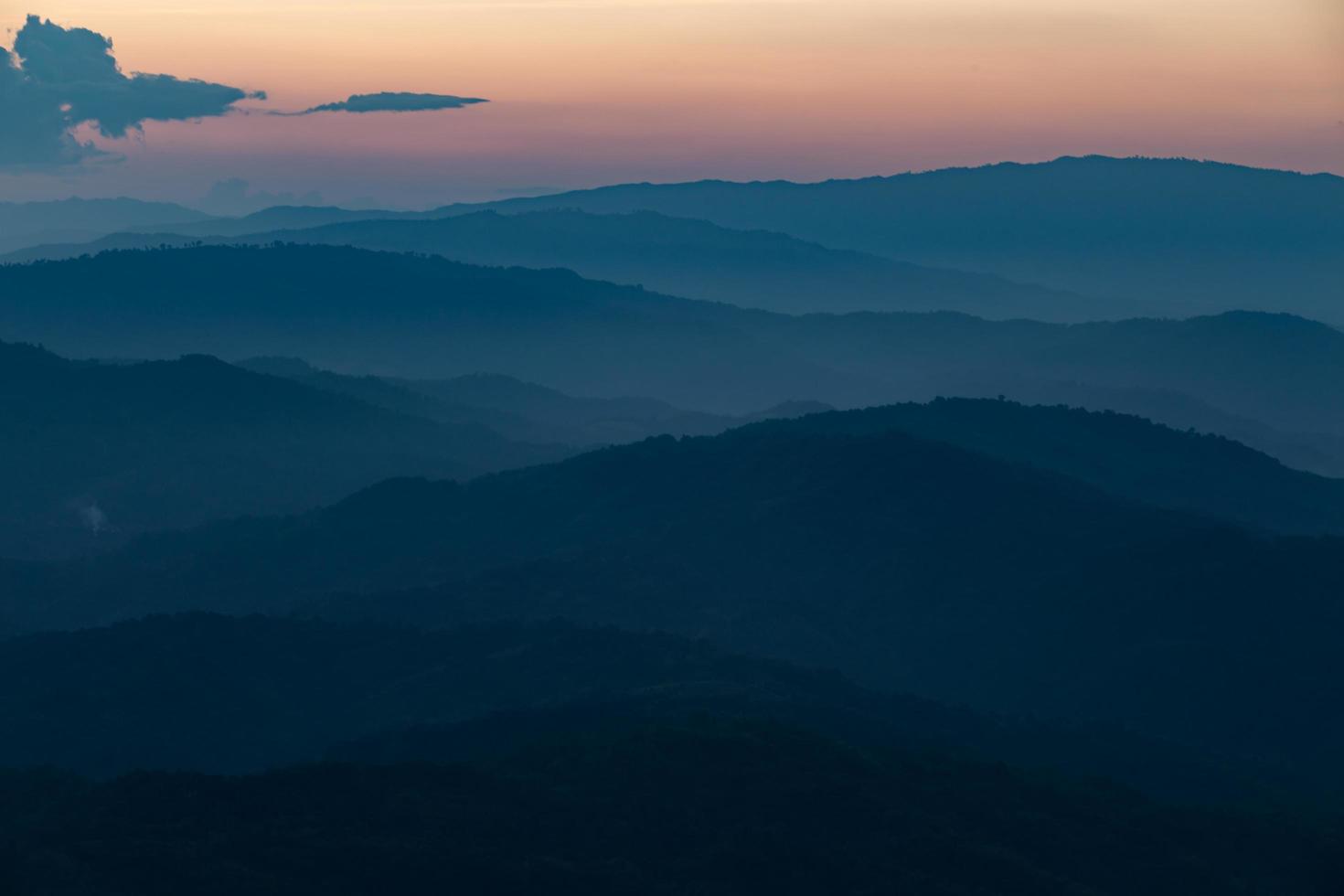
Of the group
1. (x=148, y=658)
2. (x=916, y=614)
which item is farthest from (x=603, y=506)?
(x=148, y=658)

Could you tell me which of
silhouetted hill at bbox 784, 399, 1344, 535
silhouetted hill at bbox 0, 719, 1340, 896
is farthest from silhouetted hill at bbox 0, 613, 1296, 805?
silhouetted hill at bbox 784, 399, 1344, 535

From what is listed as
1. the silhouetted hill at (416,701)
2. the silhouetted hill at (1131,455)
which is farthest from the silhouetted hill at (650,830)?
the silhouetted hill at (1131,455)

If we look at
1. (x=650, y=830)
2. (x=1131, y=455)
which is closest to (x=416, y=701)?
(x=650, y=830)

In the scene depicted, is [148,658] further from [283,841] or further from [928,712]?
[928,712]

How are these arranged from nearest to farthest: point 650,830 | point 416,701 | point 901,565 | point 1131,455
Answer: point 650,830 → point 416,701 → point 901,565 → point 1131,455

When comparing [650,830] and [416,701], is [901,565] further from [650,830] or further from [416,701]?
[650,830]

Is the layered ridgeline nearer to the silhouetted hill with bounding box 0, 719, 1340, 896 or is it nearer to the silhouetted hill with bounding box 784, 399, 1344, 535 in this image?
the silhouetted hill with bounding box 784, 399, 1344, 535
